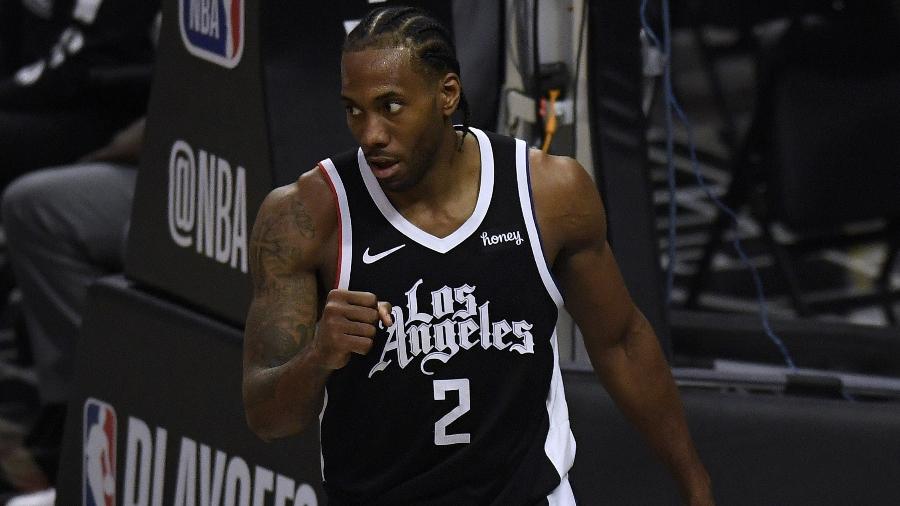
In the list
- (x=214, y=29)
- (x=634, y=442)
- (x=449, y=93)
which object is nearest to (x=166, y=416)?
(x=214, y=29)

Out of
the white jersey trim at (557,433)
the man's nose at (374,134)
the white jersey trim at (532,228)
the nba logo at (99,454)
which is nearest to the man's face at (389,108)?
the man's nose at (374,134)

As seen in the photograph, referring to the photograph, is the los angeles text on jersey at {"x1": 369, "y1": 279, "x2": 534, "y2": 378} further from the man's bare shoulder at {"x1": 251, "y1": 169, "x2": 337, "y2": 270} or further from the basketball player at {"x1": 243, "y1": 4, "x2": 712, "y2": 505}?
the man's bare shoulder at {"x1": 251, "y1": 169, "x2": 337, "y2": 270}

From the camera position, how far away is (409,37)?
8.07ft

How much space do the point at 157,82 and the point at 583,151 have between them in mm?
998

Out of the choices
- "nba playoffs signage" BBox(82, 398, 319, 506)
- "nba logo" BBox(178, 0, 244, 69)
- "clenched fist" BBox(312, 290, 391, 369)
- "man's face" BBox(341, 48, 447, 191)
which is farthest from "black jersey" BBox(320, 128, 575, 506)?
"nba logo" BBox(178, 0, 244, 69)

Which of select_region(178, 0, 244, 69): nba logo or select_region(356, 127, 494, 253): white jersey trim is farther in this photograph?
select_region(178, 0, 244, 69): nba logo

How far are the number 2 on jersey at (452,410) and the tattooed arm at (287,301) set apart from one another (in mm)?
190

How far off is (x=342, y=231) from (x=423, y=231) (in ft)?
0.41

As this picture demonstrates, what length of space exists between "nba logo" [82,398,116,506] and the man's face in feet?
5.79

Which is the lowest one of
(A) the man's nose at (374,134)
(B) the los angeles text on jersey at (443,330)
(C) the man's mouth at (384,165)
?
(B) the los angeles text on jersey at (443,330)

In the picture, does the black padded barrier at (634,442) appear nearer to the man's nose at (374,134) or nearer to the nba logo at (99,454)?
the nba logo at (99,454)

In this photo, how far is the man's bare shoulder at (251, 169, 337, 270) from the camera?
2.55 metres

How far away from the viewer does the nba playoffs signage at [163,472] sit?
3594 mm

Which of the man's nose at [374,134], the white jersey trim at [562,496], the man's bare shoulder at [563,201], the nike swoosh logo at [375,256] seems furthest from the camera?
the white jersey trim at [562,496]
